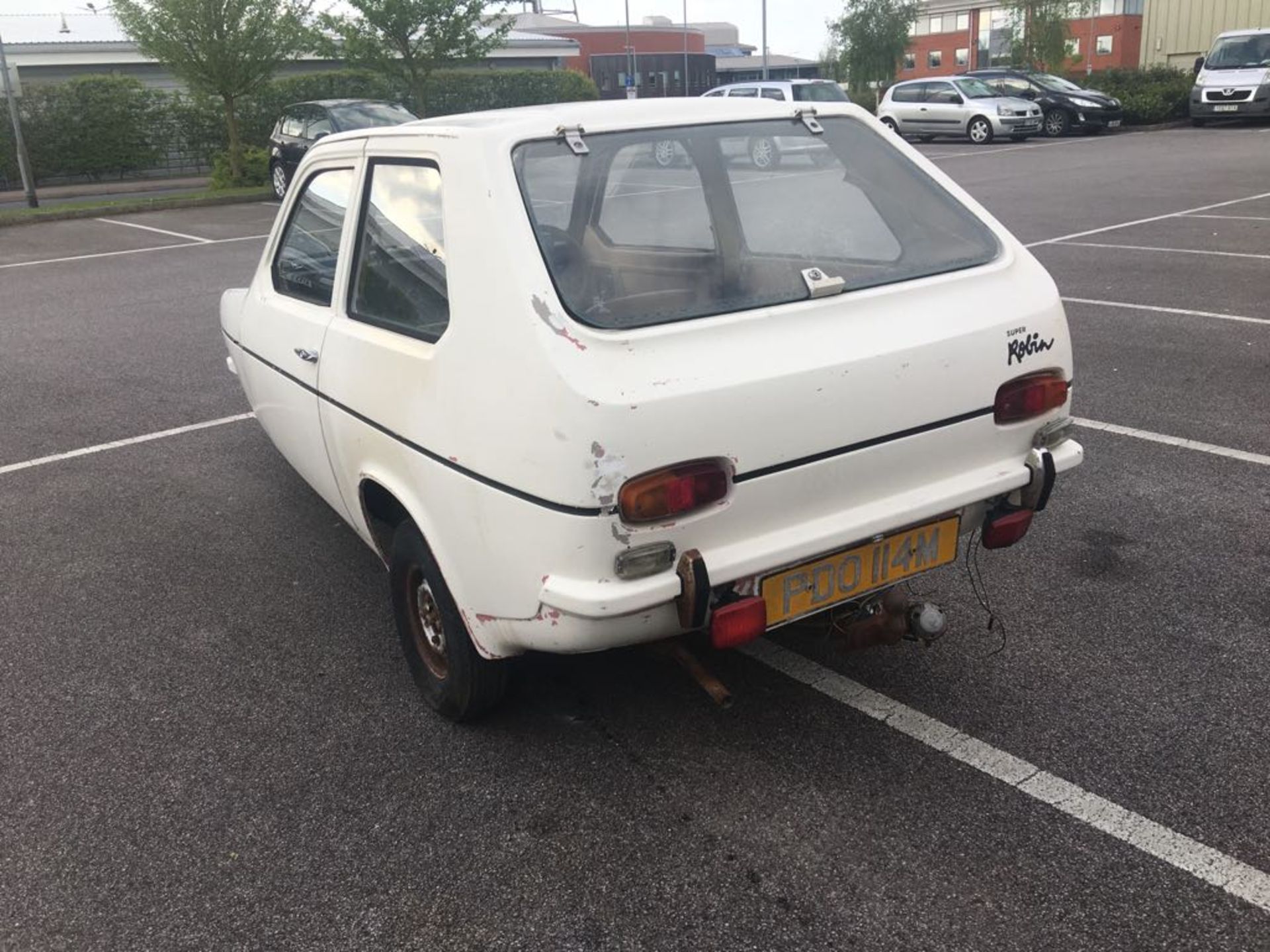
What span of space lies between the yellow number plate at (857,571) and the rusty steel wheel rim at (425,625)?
102cm

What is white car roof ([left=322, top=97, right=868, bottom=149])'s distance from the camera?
2939 mm

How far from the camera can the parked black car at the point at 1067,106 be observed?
1048 inches

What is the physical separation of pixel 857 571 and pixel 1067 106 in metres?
27.4

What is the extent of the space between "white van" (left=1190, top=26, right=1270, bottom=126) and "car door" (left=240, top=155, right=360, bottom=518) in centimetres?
2772

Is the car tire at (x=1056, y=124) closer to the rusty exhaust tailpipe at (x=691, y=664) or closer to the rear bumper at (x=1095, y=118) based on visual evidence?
the rear bumper at (x=1095, y=118)

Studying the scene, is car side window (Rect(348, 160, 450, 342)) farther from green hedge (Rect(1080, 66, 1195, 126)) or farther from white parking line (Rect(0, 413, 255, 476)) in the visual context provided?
green hedge (Rect(1080, 66, 1195, 126))

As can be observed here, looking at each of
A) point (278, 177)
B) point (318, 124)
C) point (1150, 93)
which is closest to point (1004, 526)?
point (318, 124)

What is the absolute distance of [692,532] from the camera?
2.59 meters

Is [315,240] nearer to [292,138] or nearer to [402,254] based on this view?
[402,254]

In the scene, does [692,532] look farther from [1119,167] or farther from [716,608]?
[1119,167]

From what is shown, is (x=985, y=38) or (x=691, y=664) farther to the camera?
(x=985, y=38)

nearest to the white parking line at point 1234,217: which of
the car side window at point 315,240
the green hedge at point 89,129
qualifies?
the car side window at point 315,240

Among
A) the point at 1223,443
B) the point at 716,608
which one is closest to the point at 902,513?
the point at 716,608

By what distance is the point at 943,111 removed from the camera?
27.2m
